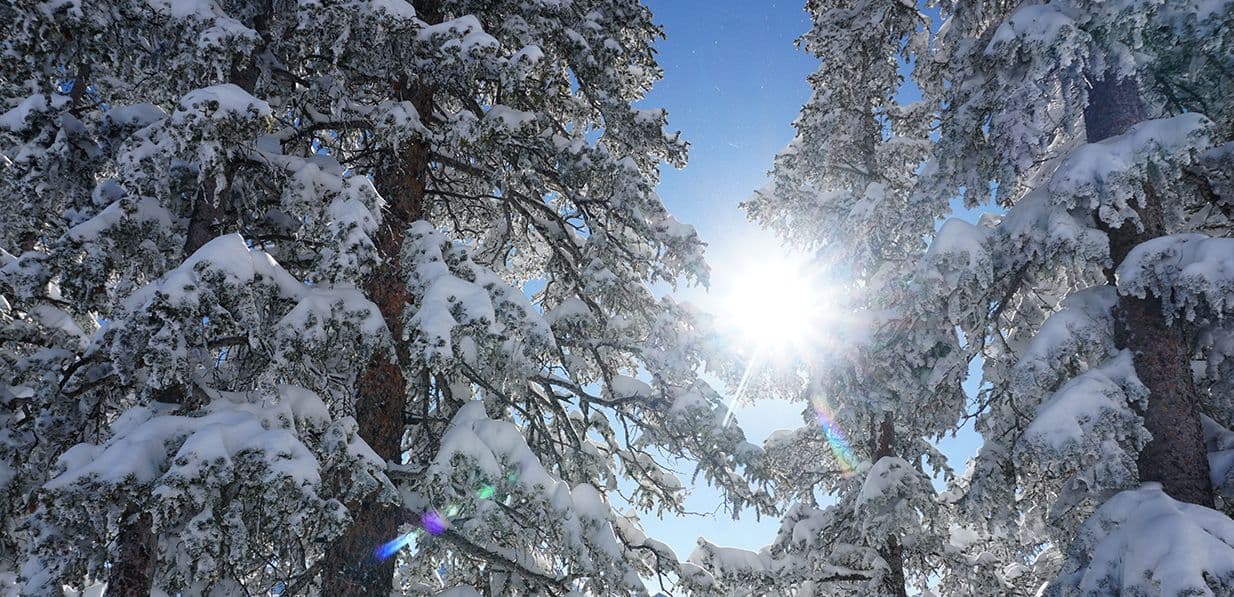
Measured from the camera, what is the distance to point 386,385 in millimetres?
6375

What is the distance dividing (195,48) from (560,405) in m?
5.18

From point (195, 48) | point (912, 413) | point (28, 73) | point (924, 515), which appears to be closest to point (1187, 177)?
point (912, 413)

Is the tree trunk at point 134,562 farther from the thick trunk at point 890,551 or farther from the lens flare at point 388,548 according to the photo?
the thick trunk at point 890,551

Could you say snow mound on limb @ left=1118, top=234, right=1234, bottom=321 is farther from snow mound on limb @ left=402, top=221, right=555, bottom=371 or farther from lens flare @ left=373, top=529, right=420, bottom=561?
lens flare @ left=373, top=529, right=420, bottom=561

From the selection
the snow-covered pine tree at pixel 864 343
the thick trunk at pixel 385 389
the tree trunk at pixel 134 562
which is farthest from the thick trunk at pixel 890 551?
the tree trunk at pixel 134 562

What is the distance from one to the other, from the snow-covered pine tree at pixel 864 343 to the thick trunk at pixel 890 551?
0.02 m

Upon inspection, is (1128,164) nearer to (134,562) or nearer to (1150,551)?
(1150,551)

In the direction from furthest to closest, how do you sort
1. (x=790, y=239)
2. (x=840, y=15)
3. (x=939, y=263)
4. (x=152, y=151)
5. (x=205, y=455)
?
1. (x=790, y=239)
2. (x=840, y=15)
3. (x=939, y=263)
4. (x=152, y=151)
5. (x=205, y=455)

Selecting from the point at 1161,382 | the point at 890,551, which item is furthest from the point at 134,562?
the point at 890,551

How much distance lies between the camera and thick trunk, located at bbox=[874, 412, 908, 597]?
1127 cm

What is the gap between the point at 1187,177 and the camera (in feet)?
20.9

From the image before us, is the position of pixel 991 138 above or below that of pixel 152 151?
above

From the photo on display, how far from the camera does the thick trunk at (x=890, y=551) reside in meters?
11.3

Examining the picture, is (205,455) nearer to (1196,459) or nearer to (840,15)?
(1196,459)
